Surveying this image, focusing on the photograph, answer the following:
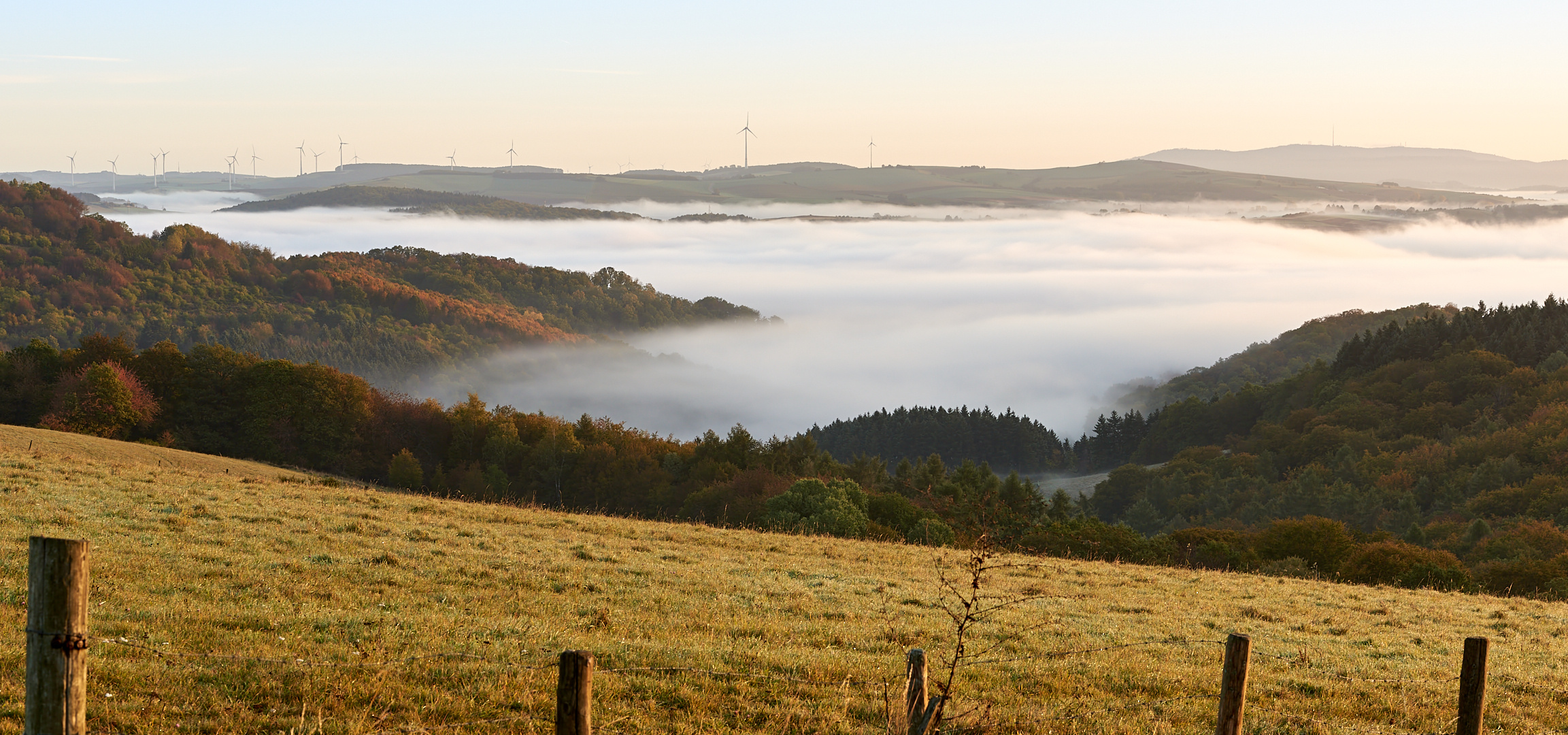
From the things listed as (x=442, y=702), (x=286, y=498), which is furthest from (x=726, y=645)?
(x=286, y=498)

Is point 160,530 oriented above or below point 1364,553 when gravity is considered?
above

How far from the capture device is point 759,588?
17.9 meters

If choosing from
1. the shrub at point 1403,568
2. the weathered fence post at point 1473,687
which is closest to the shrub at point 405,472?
the shrub at point 1403,568

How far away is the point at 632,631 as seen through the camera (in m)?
13.2

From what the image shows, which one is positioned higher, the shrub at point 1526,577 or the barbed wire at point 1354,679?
the barbed wire at point 1354,679

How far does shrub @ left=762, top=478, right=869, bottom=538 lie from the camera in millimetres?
37500

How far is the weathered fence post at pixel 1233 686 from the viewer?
7.08 m

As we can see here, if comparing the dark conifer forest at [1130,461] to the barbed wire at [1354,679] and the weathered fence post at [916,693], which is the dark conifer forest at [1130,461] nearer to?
the weathered fence post at [916,693]

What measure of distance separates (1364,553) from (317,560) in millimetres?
35186

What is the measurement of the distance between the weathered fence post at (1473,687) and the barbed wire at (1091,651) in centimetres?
517

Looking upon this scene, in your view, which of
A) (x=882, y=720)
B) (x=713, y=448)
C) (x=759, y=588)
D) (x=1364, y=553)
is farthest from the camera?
(x=713, y=448)

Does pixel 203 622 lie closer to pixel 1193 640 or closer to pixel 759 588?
pixel 759 588

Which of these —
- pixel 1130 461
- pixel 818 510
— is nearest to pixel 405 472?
pixel 818 510

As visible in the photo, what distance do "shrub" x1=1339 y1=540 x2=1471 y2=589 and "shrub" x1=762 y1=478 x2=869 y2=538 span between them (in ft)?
52.0
